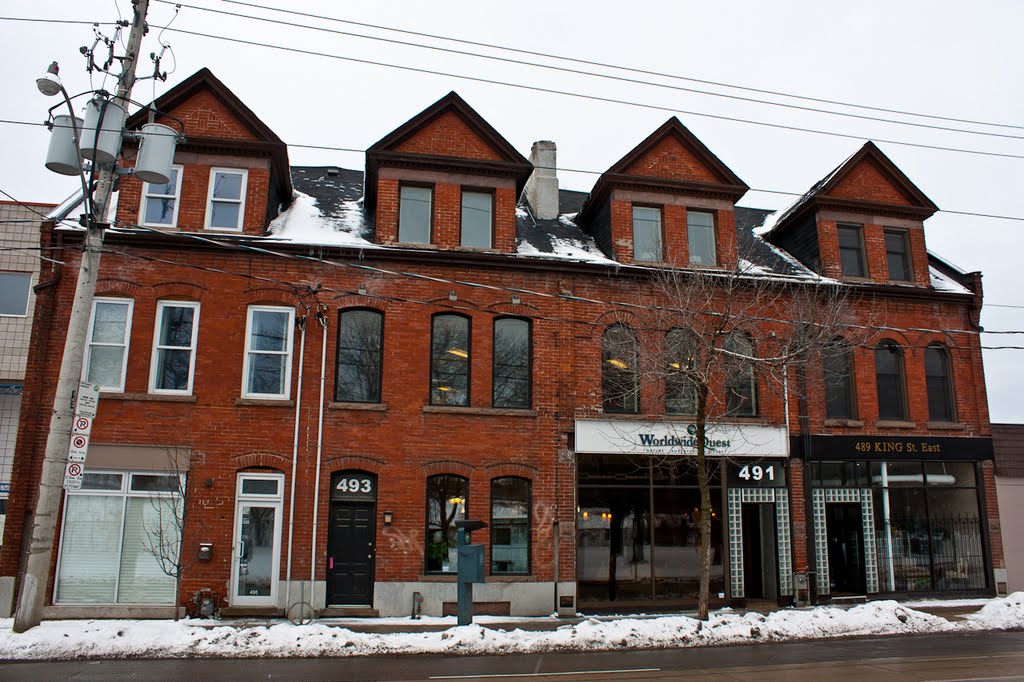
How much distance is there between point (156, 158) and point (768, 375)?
12881 mm

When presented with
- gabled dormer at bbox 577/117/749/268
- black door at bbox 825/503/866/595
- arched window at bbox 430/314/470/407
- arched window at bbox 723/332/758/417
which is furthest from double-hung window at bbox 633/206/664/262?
black door at bbox 825/503/866/595

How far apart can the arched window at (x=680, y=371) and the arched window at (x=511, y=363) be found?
10.6 feet

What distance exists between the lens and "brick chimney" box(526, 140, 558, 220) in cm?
2045

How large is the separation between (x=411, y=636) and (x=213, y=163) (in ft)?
36.6

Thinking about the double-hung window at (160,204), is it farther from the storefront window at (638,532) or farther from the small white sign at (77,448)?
the storefront window at (638,532)

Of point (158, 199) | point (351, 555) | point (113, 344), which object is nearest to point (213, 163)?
point (158, 199)

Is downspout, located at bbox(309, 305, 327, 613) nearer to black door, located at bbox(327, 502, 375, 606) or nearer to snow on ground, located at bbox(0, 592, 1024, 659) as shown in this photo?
black door, located at bbox(327, 502, 375, 606)

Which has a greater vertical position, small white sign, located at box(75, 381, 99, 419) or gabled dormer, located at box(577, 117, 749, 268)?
gabled dormer, located at box(577, 117, 749, 268)

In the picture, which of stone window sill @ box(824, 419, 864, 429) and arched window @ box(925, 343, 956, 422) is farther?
arched window @ box(925, 343, 956, 422)

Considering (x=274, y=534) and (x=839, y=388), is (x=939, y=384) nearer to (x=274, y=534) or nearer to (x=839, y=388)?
(x=839, y=388)

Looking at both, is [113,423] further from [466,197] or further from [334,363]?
[466,197]

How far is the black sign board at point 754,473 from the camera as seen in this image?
17.7 meters

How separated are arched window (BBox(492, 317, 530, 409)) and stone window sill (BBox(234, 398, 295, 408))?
4490mm

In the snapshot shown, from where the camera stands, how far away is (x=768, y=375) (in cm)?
1666
